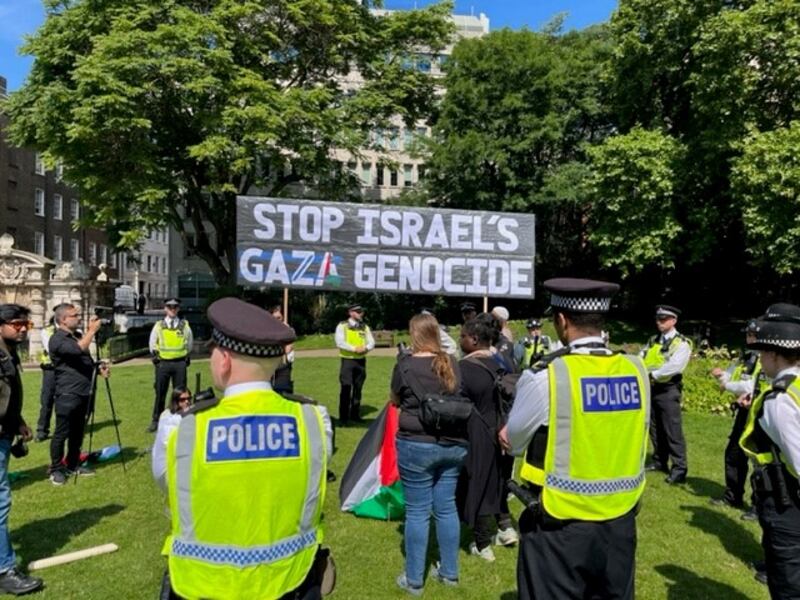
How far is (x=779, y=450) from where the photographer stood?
3551 mm

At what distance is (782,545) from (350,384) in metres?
8.23

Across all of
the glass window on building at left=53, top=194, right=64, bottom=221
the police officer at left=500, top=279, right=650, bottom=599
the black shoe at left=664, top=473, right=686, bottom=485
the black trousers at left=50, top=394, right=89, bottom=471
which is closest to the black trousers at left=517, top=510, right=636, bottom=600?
the police officer at left=500, top=279, right=650, bottom=599

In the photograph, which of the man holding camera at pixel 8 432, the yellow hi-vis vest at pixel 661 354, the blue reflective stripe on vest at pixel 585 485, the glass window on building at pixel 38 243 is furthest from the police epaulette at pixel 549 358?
the glass window on building at pixel 38 243

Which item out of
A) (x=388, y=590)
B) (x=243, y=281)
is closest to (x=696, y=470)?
(x=388, y=590)

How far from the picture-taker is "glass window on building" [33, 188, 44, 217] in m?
45.1

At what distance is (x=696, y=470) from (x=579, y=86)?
87.9 feet

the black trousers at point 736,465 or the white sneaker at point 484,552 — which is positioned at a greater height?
the black trousers at point 736,465

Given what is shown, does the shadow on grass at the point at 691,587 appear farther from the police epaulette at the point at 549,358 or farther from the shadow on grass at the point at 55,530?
A: the shadow on grass at the point at 55,530

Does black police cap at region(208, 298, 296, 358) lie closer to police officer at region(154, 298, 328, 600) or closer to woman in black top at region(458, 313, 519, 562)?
police officer at region(154, 298, 328, 600)

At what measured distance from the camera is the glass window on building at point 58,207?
48.1m

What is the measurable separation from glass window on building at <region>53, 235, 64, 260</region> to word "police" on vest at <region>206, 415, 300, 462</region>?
52.2 metres

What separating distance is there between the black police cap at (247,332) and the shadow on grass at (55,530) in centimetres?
453

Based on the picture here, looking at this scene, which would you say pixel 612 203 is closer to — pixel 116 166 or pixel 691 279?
pixel 691 279

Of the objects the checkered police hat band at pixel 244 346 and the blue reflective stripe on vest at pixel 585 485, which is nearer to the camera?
the checkered police hat band at pixel 244 346
